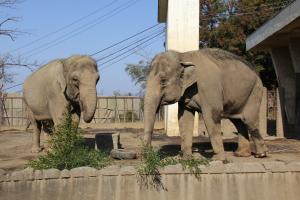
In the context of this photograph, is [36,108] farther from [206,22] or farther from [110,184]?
[206,22]

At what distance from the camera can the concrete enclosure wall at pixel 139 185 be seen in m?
8.36

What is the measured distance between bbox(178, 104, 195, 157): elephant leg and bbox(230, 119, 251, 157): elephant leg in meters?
1.44

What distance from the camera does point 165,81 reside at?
9.50 metres

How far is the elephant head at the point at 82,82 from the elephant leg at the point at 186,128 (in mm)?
1701

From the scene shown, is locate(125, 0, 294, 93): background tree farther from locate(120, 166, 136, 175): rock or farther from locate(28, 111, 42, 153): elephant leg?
locate(120, 166, 136, 175): rock

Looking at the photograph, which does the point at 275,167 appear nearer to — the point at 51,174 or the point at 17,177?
the point at 51,174

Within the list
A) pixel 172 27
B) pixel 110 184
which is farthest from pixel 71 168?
pixel 172 27

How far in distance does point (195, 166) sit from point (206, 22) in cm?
3054

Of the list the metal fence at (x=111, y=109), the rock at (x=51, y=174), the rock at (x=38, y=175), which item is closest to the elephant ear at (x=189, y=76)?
the rock at (x=51, y=174)

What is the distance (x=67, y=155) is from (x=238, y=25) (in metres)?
28.9

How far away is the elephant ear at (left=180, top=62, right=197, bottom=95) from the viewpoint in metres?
9.67

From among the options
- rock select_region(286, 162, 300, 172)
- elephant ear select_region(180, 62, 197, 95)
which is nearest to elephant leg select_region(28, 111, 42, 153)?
elephant ear select_region(180, 62, 197, 95)

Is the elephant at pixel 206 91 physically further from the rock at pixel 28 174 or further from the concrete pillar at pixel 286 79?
the concrete pillar at pixel 286 79

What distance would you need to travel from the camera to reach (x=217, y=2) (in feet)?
126
